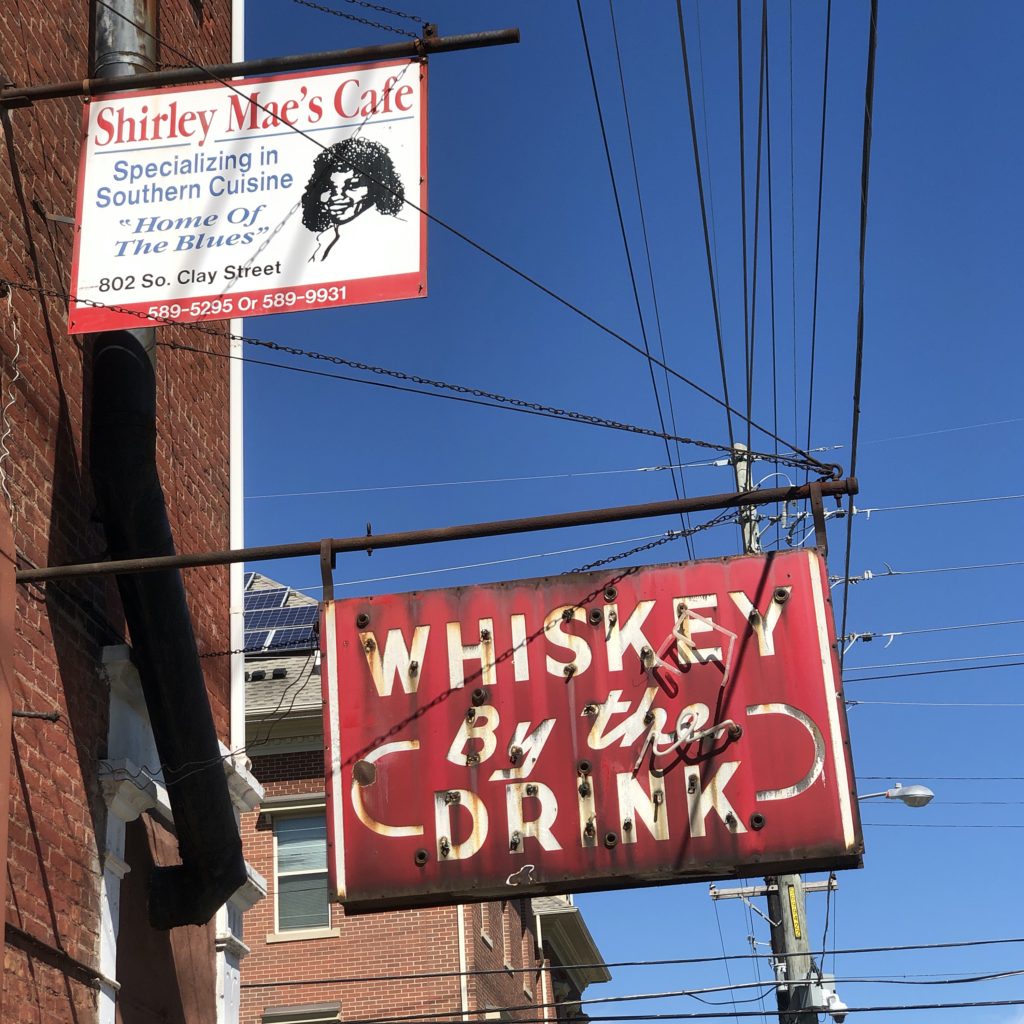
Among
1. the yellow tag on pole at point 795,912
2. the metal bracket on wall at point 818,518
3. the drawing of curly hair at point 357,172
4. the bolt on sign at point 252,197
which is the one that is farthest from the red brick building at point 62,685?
the yellow tag on pole at point 795,912

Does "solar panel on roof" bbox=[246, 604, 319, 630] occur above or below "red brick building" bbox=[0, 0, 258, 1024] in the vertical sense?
above

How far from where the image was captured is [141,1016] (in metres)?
8.82

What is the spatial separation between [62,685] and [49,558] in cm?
71

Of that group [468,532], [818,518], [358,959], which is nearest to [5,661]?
[468,532]

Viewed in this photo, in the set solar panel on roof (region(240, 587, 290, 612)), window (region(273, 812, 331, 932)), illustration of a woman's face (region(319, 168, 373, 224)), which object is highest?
solar panel on roof (region(240, 587, 290, 612))

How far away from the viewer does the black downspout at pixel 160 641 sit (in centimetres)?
863

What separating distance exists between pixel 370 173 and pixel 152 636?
2.98 meters

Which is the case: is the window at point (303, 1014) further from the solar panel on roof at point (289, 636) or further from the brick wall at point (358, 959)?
the solar panel on roof at point (289, 636)

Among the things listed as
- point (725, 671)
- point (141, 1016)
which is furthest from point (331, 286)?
point (141, 1016)

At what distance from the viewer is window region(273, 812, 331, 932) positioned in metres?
21.4

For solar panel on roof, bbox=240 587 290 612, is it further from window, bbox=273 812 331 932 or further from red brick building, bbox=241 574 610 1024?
window, bbox=273 812 331 932

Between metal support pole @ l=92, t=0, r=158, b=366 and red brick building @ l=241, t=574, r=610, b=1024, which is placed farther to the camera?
red brick building @ l=241, t=574, r=610, b=1024

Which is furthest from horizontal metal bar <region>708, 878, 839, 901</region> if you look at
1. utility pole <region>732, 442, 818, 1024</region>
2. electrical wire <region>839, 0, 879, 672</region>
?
electrical wire <region>839, 0, 879, 672</region>

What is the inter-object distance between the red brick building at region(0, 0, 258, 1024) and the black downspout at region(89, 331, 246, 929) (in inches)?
7.1
